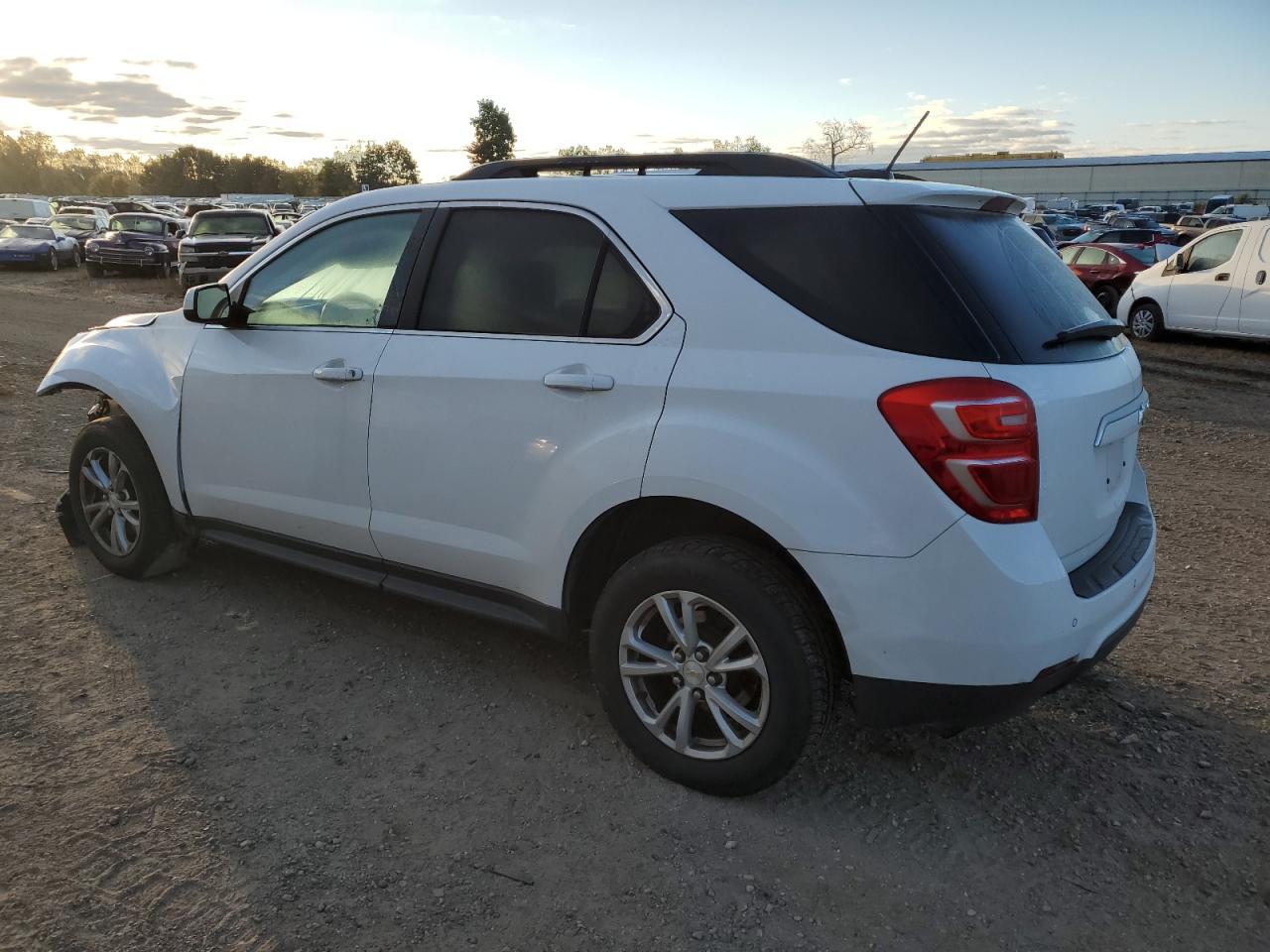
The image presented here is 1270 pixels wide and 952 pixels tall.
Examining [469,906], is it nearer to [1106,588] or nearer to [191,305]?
[1106,588]

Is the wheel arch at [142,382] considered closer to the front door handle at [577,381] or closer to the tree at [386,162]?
the front door handle at [577,381]

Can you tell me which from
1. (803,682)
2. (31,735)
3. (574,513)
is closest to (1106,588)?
(803,682)

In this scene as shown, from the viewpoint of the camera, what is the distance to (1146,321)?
14664 mm

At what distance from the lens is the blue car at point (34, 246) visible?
1019 inches

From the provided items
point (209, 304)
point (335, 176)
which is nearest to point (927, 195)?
point (209, 304)

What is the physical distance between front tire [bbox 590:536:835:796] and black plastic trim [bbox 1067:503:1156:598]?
29.3 inches

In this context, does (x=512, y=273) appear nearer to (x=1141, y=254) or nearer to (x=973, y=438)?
(x=973, y=438)

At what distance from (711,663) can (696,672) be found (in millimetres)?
72

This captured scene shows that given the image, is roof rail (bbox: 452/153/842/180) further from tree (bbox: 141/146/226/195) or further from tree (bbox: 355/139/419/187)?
tree (bbox: 141/146/226/195)

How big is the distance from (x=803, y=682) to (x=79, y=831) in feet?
7.10

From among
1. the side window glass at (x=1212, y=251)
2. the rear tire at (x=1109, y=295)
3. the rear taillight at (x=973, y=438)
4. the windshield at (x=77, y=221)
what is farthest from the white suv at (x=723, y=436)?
the windshield at (x=77, y=221)

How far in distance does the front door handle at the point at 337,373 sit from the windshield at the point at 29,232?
1098 inches

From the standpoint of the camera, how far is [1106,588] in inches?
110

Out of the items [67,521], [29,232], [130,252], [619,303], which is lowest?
[67,521]
